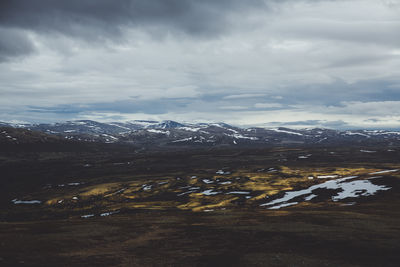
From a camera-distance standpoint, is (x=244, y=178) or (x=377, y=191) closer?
(x=377, y=191)

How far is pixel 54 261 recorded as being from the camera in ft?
111

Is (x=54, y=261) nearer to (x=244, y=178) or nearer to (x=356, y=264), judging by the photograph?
(x=356, y=264)

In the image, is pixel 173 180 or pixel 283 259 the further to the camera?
pixel 173 180

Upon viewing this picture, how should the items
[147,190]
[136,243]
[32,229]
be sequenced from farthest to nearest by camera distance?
[147,190] → [32,229] → [136,243]

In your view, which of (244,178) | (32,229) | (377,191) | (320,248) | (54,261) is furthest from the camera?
(244,178)

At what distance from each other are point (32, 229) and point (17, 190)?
14809 centimetres

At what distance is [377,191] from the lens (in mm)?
102438

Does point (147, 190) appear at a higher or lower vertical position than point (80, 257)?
lower

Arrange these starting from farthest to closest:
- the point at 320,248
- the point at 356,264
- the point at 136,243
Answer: the point at 136,243
the point at 320,248
the point at 356,264

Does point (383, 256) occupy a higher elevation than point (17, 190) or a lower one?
higher

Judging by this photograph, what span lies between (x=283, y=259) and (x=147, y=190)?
13538cm

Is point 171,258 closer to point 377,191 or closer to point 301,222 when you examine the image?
point 301,222

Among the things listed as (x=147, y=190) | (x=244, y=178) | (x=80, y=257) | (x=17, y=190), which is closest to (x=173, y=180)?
(x=147, y=190)

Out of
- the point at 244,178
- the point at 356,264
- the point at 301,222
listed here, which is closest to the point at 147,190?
the point at 244,178
